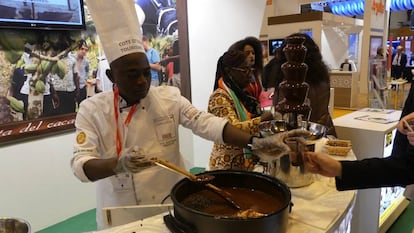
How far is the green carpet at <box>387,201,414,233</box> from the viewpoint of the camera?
224 centimetres

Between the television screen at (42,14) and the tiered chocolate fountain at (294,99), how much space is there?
1749 mm

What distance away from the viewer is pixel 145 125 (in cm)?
116

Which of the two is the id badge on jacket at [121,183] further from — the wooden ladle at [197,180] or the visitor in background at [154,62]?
the visitor in background at [154,62]

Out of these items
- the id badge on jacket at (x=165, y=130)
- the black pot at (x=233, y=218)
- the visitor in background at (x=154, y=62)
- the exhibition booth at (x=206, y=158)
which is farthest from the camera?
the visitor in background at (x=154, y=62)

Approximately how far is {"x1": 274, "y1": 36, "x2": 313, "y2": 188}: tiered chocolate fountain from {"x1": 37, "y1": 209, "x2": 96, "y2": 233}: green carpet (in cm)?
180

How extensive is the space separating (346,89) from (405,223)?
2732 millimetres

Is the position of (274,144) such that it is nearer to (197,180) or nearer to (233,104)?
(197,180)

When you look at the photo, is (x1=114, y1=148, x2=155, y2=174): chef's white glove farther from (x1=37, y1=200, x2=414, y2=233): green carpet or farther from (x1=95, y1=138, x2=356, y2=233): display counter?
(x1=37, y1=200, x2=414, y2=233): green carpet

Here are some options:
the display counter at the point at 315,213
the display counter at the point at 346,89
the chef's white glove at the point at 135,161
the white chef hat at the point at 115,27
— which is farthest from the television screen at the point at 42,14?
the display counter at the point at 346,89

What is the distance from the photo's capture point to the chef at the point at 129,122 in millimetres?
1059

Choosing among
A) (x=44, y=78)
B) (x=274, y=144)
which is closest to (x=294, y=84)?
(x=274, y=144)

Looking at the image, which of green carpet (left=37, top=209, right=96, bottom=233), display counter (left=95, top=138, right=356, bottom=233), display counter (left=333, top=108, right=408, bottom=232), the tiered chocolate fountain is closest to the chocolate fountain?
the tiered chocolate fountain

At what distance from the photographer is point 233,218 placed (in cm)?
63

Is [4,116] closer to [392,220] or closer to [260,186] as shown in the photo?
[260,186]
